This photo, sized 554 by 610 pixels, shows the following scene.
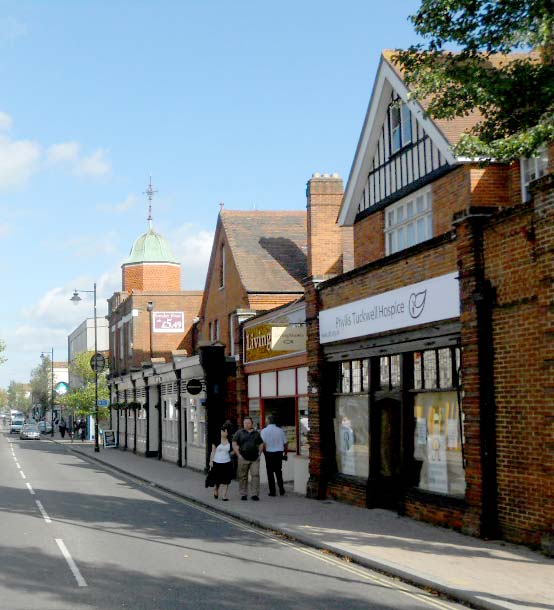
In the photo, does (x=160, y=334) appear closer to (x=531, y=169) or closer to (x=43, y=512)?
(x=43, y=512)

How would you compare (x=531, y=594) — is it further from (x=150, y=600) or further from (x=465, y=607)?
(x=150, y=600)

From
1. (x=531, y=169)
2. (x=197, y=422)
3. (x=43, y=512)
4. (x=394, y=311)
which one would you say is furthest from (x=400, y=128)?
(x=197, y=422)

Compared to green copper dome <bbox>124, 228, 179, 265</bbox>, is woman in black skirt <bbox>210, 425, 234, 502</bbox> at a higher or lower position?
lower

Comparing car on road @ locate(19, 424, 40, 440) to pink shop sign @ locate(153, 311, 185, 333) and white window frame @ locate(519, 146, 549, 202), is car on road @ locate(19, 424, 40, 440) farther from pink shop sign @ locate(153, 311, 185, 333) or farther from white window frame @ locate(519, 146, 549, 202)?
white window frame @ locate(519, 146, 549, 202)

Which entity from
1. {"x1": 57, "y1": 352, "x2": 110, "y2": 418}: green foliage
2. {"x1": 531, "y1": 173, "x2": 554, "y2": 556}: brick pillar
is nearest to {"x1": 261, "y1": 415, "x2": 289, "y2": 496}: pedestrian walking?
{"x1": 531, "y1": 173, "x2": 554, "y2": 556}: brick pillar

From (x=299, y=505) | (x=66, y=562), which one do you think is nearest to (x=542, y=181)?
(x=66, y=562)

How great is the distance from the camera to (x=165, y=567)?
11.7m

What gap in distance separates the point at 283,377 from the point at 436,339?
31.2 feet

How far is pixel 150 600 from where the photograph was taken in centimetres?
962

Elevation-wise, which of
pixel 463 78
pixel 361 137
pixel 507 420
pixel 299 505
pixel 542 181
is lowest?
pixel 299 505

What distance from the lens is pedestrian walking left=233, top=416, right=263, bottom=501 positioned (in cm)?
2088

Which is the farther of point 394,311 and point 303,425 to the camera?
point 303,425

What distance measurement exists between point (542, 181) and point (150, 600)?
Answer: 7.31 meters

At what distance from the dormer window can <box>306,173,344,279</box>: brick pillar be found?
6.94 meters
